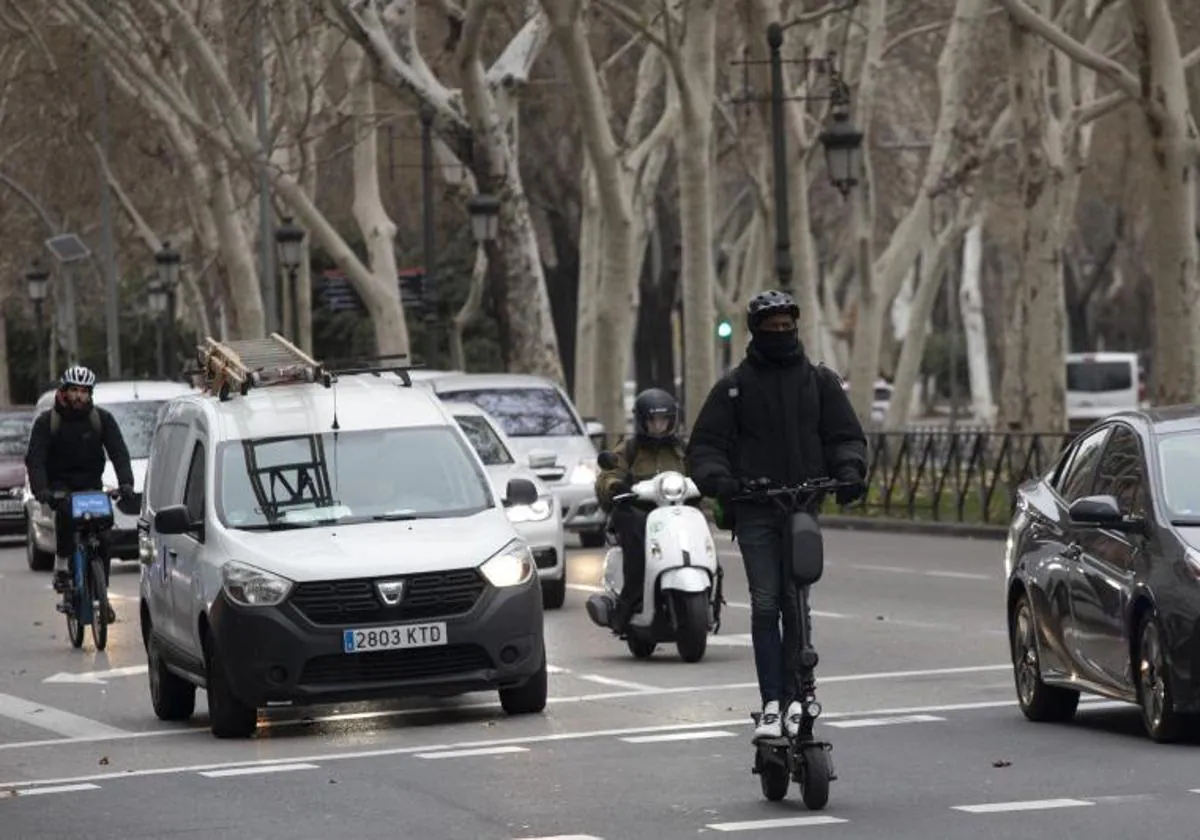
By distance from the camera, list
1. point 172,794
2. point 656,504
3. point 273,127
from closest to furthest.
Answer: point 172,794
point 656,504
point 273,127

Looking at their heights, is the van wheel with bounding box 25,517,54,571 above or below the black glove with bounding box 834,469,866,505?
below

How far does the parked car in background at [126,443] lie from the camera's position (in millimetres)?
29938

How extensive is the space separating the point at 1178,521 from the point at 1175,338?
17552 millimetres

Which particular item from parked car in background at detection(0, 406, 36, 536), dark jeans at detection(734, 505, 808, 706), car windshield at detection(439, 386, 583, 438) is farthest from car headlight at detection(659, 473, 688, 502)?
parked car in background at detection(0, 406, 36, 536)

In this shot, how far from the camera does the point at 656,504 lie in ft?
59.5

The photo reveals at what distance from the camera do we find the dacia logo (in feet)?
46.9

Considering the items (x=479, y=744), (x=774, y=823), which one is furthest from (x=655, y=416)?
(x=774, y=823)

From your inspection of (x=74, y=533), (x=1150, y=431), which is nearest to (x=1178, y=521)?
(x=1150, y=431)

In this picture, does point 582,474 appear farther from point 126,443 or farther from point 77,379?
point 77,379

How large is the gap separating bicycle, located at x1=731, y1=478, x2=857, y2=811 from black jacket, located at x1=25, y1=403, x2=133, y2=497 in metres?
9.98

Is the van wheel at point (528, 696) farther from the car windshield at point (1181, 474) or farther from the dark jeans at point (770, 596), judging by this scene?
the dark jeans at point (770, 596)

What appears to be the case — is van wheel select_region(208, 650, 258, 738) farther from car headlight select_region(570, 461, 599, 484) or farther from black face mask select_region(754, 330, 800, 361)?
car headlight select_region(570, 461, 599, 484)

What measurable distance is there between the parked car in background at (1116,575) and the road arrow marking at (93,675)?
611cm

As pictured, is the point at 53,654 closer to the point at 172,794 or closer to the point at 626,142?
the point at 172,794
